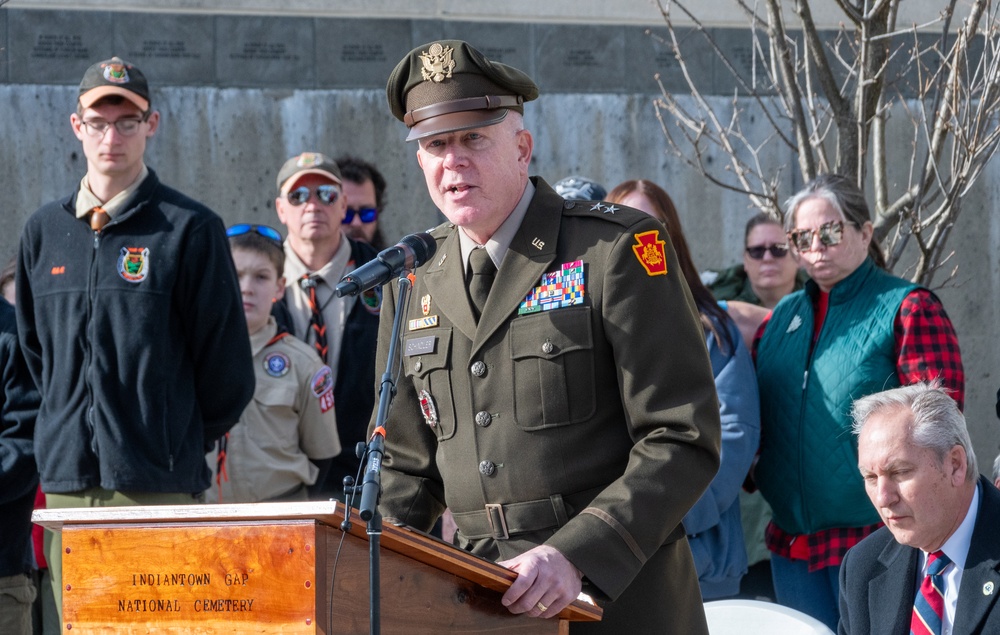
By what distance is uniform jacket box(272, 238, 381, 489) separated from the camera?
5887mm

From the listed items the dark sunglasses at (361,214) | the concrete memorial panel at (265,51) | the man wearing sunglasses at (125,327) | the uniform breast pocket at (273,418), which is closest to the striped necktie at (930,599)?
the man wearing sunglasses at (125,327)

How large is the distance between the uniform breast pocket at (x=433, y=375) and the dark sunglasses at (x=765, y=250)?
144 inches

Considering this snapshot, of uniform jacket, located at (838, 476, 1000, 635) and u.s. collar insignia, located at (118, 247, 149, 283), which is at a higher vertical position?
u.s. collar insignia, located at (118, 247, 149, 283)

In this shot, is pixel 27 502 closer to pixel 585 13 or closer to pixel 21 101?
pixel 21 101

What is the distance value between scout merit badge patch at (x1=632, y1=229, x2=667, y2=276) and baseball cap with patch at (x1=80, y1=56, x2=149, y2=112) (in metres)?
2.76

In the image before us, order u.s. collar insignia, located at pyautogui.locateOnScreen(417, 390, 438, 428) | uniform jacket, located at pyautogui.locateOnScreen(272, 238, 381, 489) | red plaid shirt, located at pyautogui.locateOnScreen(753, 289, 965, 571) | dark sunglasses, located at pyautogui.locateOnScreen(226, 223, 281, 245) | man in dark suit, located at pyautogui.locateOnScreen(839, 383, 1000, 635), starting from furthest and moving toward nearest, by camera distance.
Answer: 1. dark sunglasses, located at pyautogui.locateOnScreen(226, 223, 281, 245)
2. uniform jacket, located at pyautogui.locateOnScreen(272, 238, 381, 489)
3. red plaid shirt, located at pyautogui.locateOnScreen(753, 289, 965, 571)
4. man in dark suit, located at pyautogui.locateOnScreen(839, 383, 1000, 635)
5. u.s. collar insignia, located at pyautogui.locateOnScreen(417, 390, 438, 428)

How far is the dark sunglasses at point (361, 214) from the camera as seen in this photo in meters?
6.85

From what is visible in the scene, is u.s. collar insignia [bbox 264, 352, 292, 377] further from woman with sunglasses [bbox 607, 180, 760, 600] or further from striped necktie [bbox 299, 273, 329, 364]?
woman with sunglasses [bbox 607, 180, 760, 600]

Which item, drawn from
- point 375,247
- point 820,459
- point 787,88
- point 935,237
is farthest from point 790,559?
point 375,247

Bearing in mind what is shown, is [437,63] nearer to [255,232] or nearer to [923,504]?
[923,504]

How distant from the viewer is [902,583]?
12.2 feet

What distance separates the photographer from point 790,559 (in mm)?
4965

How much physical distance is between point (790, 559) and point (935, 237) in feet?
5.03

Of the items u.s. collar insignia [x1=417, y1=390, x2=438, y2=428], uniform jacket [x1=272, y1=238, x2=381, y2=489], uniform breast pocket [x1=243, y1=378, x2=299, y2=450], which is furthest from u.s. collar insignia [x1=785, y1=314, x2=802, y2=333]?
u.s. collar insignia [x1=417, y1=390, x2=438, y2=428]
